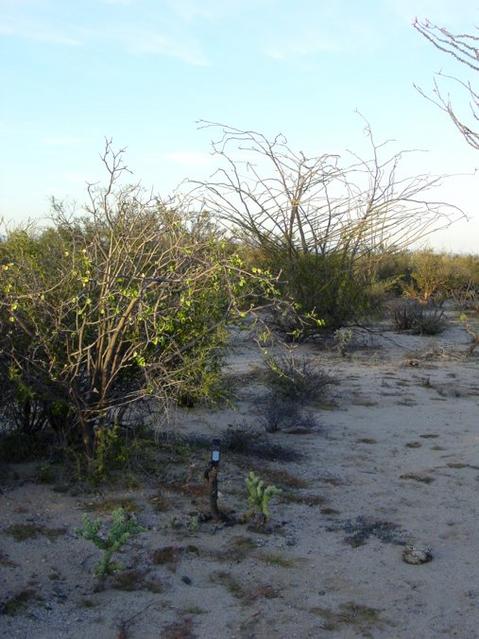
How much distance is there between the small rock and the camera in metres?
4.40

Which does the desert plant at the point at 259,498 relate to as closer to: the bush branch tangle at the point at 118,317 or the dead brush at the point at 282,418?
the bush branch tangle at the point at 118,317

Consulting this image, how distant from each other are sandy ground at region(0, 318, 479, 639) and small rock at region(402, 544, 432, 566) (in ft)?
0.13

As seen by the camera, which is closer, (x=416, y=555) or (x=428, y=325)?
(x=416, y=555)

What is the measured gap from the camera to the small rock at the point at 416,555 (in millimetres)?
4402

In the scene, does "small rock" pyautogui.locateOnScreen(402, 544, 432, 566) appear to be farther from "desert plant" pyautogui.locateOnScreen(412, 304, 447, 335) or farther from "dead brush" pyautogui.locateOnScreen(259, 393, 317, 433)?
"desert plant" pyautogui.locateOnScreen(412, 304, 447, 335)

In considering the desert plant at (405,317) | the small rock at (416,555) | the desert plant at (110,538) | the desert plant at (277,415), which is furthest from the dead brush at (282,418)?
the desert plant at (405,317)

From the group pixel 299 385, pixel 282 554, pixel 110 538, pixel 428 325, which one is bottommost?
pixel 282 554

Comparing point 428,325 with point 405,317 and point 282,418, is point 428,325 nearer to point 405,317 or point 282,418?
point 405,317

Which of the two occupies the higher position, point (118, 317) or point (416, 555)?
point (118, 317)

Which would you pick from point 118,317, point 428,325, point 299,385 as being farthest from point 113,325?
point 428,325

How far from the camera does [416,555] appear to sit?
14.6ft

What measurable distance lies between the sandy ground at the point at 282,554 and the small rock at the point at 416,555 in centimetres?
4

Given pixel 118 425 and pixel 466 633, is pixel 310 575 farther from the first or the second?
pixel 118 425

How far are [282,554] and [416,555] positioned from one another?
0.74 meters
